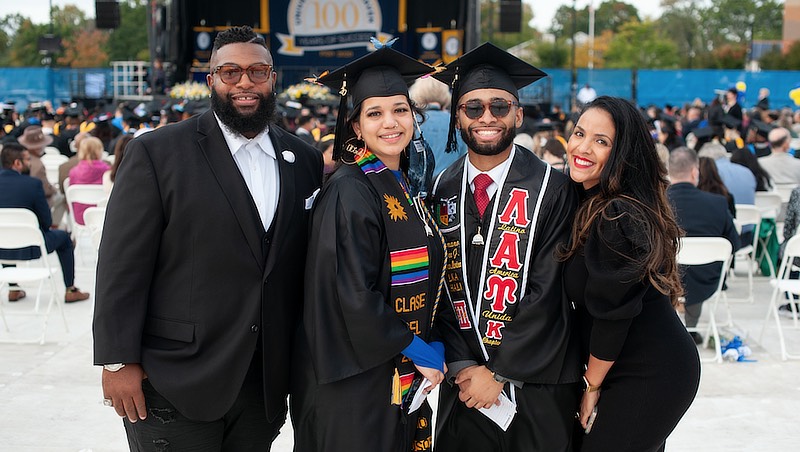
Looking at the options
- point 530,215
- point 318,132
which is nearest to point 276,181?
point 530,215

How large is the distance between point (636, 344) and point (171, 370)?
1.53m

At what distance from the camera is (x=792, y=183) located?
27.7 ft

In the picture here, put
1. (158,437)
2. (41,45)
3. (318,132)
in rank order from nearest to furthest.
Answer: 1. (158,437)
2. (318,132)
3. (41,45)

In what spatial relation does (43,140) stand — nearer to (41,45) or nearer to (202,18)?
(202,18)

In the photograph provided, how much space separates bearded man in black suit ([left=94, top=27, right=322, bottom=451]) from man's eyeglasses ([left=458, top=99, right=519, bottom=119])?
0.67 meters

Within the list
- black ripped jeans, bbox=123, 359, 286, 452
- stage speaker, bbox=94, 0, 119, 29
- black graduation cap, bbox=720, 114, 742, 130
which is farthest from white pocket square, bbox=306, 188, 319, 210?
stage speaker, bbox=94, 0, 119, 29

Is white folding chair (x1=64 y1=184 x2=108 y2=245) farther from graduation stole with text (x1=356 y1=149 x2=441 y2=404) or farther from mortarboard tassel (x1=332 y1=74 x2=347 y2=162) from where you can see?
graduation stole with text (x1=356 y1=149 x2=441 y2=404)

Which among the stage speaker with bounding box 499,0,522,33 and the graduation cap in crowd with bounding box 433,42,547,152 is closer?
the graduation cap in crowd with bounding box 433,42,547,152

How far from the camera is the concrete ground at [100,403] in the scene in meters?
4.16

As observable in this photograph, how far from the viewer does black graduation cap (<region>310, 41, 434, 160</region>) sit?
270 centimetres

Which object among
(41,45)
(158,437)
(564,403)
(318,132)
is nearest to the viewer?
(158,437)

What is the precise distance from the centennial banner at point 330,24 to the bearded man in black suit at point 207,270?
2229 cm

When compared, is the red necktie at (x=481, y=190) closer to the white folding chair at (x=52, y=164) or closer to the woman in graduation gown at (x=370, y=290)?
A: the woman in graduation gown at (x=370, y=290)

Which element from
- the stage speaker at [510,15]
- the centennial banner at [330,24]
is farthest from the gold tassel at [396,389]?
the centennial banner at [330,24]
